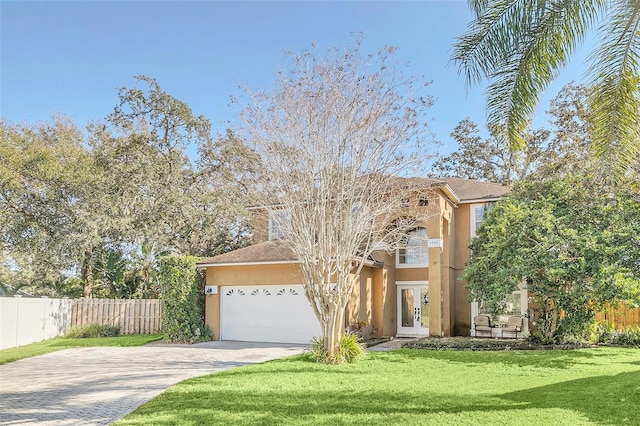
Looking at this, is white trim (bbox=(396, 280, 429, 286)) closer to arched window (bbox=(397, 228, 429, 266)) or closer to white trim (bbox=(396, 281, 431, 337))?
white trim (bbox=(396, 281, 431, 337))

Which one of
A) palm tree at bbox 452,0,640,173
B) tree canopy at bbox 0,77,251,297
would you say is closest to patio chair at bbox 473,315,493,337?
tree canopy at bbox 0,77,251,297

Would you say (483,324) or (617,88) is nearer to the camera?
(617,88)

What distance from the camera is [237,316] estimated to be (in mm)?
21172

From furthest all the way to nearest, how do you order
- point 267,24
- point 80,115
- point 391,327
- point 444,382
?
point 80,115, point 391,327, point 267,24, point 444,382

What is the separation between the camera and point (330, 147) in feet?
47.3

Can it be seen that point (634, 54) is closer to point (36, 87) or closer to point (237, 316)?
point (237, 316)

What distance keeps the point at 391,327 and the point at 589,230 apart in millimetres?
9114

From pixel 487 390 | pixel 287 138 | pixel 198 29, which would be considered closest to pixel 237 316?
pixel 287 138

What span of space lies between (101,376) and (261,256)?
927 centimetres

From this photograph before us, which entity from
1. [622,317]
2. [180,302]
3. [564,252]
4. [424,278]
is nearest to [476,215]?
[424,278]

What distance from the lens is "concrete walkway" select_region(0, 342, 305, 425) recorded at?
8914mm

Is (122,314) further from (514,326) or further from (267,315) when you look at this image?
Answer: (514,326)

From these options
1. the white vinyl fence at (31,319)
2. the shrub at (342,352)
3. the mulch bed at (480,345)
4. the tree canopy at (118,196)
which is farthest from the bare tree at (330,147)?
the white vinyl fence at (31,319)

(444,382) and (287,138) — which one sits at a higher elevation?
(287,138)
